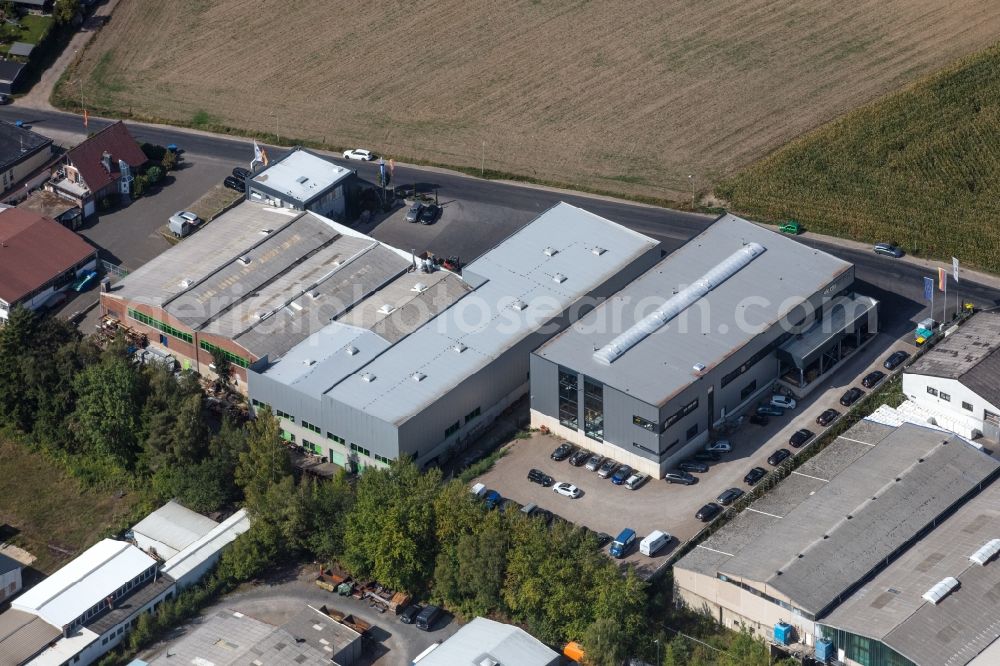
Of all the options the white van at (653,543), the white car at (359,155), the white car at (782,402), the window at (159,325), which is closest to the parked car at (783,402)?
the white car at (782,402)

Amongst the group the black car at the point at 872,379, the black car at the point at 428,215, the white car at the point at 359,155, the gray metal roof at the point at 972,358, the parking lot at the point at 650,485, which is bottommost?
the parking lot at the point at 650,485

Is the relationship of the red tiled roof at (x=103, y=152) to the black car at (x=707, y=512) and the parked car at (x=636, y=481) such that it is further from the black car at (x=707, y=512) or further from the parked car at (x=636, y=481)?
the black car at (x=707, y=512)

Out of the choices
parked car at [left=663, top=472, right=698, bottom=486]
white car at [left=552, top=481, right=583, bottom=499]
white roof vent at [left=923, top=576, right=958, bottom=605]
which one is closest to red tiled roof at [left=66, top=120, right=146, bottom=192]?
white car at [left=552, top=481, right=583, bottom=499]

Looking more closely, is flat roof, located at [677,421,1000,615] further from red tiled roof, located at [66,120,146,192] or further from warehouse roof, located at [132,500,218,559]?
red tiled roof, located at [66,120,146,192]

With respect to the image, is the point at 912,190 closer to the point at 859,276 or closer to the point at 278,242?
the point at 859,276

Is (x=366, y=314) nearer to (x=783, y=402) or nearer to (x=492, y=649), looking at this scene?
(x=783, y=402)
